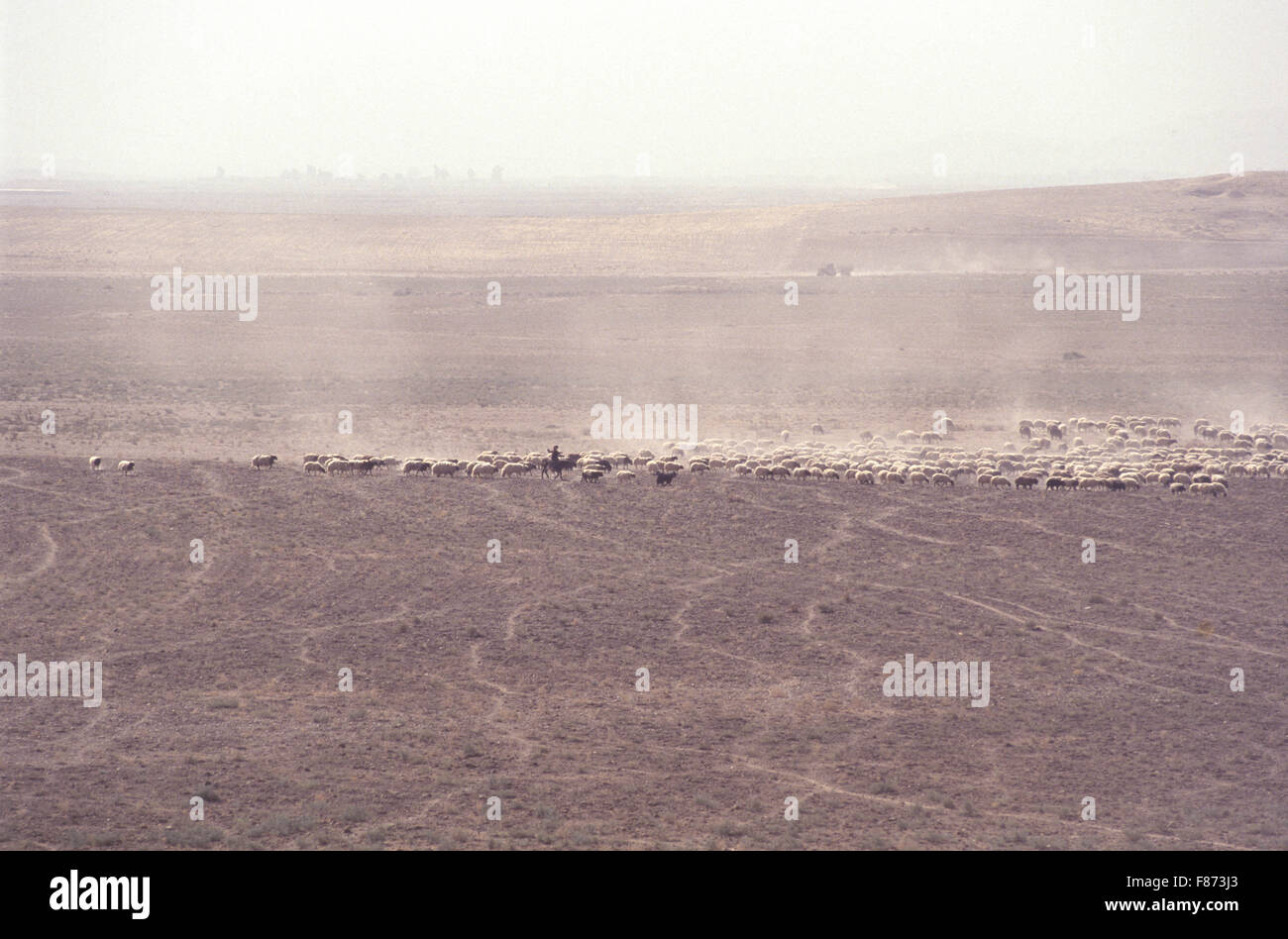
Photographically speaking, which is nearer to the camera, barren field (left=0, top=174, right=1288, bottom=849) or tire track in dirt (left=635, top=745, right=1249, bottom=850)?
tire track in dirt (left=635, top=745, right=1249, bottom=850)

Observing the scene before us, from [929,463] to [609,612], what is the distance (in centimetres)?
1506

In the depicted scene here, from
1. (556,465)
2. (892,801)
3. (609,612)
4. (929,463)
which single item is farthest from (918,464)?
(892,801)

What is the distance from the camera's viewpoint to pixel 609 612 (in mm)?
20875

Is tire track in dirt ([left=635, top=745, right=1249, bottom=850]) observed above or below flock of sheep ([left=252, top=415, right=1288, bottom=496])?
below

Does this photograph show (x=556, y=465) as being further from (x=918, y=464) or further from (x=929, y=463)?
(x=929, y=463)

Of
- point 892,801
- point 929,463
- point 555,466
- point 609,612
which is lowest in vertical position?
point 892,801

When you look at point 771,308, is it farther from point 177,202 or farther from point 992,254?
point 177,202

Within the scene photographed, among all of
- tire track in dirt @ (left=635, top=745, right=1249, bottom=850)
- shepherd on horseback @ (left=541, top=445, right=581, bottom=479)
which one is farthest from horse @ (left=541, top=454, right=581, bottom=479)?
tire track in dirt @ (left=635, top=745, right=1249, bottom=850)

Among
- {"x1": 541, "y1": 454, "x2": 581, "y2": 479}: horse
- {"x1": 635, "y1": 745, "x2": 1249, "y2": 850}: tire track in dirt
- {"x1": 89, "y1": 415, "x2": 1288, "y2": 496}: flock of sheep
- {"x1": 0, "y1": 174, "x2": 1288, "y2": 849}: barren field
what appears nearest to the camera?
{"x1": 635, "y1": 745, "x2": 1249, "y2": 850}: tire track in dirt

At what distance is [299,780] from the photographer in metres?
14.3

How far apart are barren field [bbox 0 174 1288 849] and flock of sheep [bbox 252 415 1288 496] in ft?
2.95

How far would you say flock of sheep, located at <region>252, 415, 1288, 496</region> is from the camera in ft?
101

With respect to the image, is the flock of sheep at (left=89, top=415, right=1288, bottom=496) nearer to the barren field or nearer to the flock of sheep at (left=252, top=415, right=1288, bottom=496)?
the flock of sheep at (left=252, top=415, right=1288, bottom=496)

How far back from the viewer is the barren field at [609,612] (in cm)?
1383
